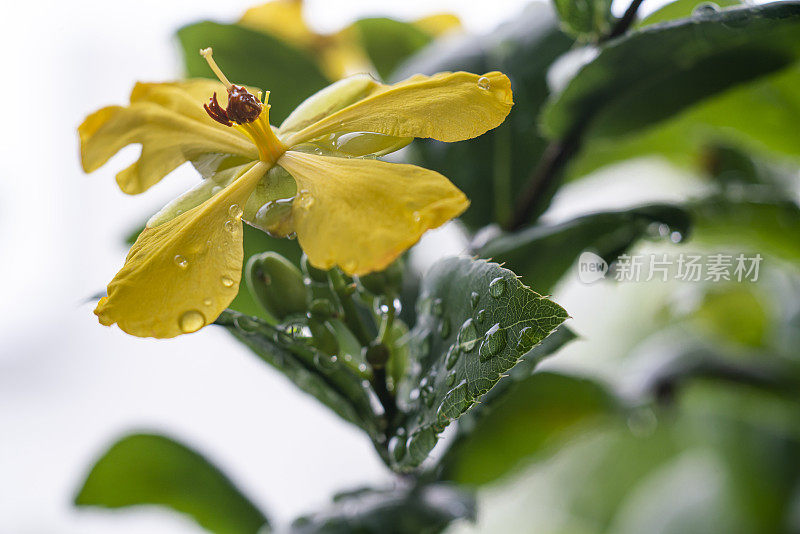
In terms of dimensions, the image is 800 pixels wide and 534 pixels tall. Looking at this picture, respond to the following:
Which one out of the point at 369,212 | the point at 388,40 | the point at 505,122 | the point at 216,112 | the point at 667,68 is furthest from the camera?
the point at 388,40

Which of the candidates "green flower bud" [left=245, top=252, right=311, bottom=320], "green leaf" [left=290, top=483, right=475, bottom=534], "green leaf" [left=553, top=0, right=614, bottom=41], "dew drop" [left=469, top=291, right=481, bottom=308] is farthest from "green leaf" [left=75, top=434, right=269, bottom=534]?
"green leaf" [left=553, top=0, right=614, bottom=41]

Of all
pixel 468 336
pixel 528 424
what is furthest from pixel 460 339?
pixel 528 424

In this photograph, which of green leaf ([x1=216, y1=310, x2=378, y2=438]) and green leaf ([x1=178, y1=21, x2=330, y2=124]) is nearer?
green leaf ([x1=216, y1=310, x2=378, y2=438])

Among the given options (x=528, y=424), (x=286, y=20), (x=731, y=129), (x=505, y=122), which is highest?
(x=286, y=20)

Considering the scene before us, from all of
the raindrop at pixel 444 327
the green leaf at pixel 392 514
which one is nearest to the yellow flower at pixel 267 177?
the raindrop at pixel 444 327

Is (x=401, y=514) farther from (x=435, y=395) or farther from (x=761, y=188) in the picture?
(x=761, y=188)

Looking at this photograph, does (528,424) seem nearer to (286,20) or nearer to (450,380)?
(450,380)

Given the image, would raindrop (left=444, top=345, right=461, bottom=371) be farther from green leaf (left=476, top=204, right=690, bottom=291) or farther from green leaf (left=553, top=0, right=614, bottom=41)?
green leaf (left=553, top=0, right=614, bottom=41)

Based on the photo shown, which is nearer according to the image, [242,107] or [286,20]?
[242,107]
